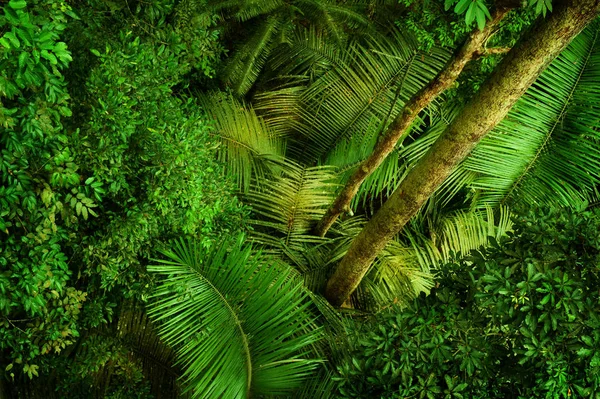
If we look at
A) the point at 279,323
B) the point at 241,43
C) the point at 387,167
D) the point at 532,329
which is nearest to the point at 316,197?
the point at 387,167

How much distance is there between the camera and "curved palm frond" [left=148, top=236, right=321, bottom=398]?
2680 millimetres

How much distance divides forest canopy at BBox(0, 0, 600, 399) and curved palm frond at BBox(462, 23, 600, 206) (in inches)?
1.1

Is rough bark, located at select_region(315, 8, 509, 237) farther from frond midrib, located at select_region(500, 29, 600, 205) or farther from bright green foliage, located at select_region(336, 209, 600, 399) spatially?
frond midrib, located at select_region(500, 29, 600, 205)

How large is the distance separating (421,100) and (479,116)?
56cm

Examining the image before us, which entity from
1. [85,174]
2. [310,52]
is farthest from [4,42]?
[310,52]

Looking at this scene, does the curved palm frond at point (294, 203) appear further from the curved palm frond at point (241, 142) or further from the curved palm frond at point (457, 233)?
the curved palm frond at point (457, 233)

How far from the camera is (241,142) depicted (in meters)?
4.50

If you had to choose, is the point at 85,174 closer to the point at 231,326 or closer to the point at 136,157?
the point at 136,157

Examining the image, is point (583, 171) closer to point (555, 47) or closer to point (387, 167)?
point (387, 167)

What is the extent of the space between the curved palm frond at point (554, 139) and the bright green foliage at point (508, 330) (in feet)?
7.54

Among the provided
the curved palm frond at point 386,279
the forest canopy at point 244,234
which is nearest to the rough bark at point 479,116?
the forest canopy at point 244,234

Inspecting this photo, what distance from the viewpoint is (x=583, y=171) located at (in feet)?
15.3

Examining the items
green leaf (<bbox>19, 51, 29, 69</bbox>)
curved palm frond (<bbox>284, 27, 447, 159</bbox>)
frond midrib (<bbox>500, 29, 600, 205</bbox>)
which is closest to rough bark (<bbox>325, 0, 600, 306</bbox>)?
curved palm frond (<bbox>284, 27, 447, 159</bbox>)

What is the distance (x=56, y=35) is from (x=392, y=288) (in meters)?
2.93
